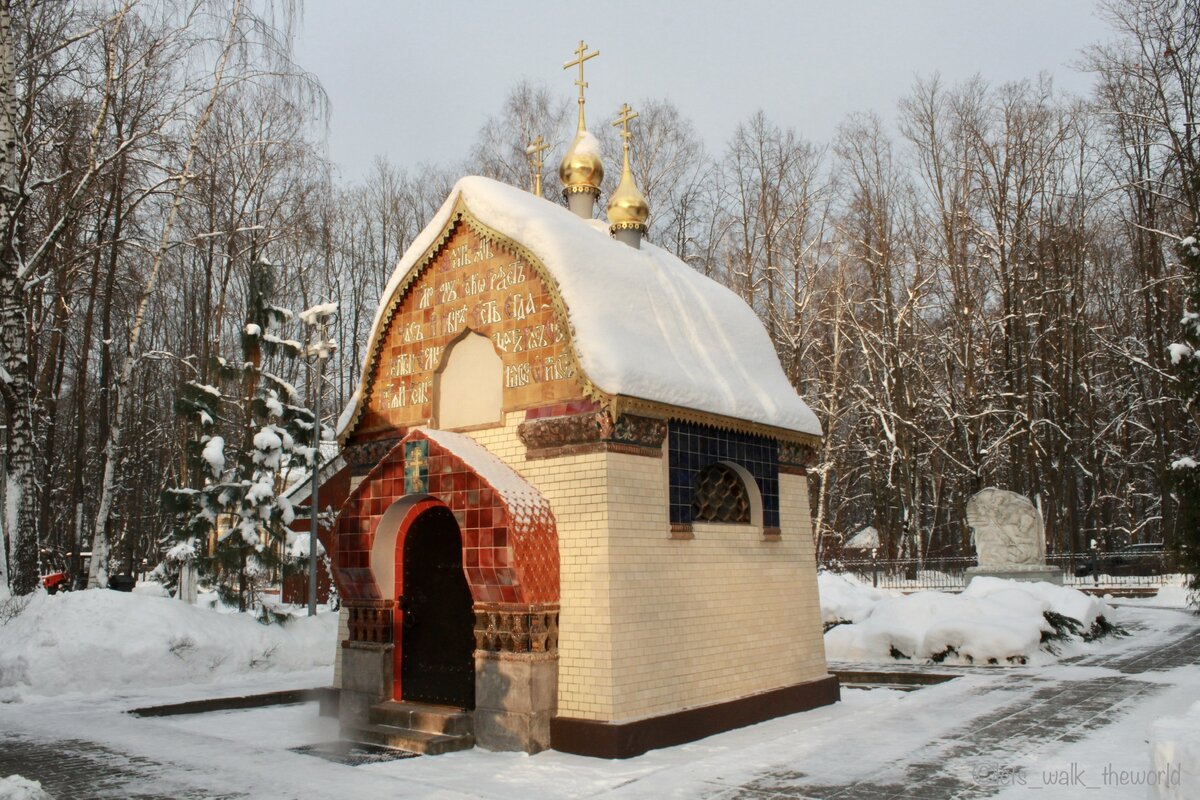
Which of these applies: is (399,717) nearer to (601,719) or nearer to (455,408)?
(601,719)

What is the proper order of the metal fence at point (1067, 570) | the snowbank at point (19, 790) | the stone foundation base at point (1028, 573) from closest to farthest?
the snowbank at point (19, 790) → the stone foundation base at point (1028, 573) → the metal fence at point (1067, 570)

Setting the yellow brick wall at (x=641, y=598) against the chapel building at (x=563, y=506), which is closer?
the yellow brick wall at (x=641, y=598)

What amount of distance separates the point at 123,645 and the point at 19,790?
6.75 m

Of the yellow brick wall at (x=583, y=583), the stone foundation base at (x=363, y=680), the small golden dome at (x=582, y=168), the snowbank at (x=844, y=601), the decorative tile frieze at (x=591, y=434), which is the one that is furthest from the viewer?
the snowbank at (x=844, y=601)

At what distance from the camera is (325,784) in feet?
22.7

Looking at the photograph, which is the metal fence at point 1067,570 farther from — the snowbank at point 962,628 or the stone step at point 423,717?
the stone step at point 423,717

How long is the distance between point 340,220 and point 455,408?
23.4m

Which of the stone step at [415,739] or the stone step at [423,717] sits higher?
the stone step at [423,717]

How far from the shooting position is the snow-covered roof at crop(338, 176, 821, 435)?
8.48m

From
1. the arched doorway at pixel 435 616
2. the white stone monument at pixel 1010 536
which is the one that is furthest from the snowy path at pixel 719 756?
the white stone monument at pixel 1010 536

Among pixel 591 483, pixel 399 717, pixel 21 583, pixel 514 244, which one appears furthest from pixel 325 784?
pixel 21 583

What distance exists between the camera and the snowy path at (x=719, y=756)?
6.68 meters

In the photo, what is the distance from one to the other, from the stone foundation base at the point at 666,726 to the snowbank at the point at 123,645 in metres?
6.95

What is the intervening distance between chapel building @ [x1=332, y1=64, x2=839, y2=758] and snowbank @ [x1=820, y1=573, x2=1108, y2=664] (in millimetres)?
3687
